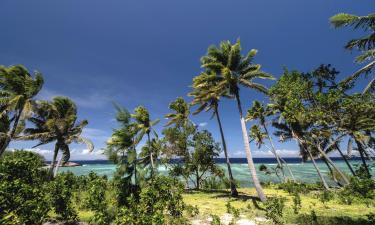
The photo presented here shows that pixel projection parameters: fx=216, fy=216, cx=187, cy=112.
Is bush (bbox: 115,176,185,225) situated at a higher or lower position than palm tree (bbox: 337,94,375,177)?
lower

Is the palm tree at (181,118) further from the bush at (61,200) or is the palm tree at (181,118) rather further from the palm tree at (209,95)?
the bush at (61,200)

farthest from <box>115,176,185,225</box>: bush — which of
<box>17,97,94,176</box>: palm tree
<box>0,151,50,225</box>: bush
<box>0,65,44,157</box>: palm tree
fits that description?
<box>17,97,94,176</box>: palm tree

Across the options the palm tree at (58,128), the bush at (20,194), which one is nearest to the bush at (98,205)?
the bush at (20,194)

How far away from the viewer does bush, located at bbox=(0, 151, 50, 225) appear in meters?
6.51

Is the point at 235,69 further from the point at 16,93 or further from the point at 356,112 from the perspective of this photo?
the point at 16,93

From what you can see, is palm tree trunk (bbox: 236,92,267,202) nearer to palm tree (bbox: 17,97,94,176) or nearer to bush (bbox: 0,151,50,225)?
bush (bbox: 0,151,50,225)

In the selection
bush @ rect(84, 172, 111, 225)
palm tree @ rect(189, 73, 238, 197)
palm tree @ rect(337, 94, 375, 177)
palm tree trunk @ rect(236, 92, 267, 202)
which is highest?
palm tree @ rect(189, 73, 238, 197)

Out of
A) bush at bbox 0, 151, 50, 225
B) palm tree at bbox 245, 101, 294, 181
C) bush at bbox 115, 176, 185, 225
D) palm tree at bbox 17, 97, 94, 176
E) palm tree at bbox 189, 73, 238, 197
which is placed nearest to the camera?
bush at bbox 115, 176, 185, 225

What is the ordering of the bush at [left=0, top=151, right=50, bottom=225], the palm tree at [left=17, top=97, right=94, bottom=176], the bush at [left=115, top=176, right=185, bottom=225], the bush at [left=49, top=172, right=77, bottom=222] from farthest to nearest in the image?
the palm tree at [left=17, top=97, right=94, bottom=176]
the bush at [left=49, top=172, right=77, bottom=222]
the bush at [left=0, top=151, right=50, bottom=225]
the bush at [left=115, top=176, right=185, bottom=225]

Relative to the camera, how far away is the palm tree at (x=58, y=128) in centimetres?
2381

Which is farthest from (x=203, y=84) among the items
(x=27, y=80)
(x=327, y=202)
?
(x=27, y=80)

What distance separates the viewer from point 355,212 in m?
11.9

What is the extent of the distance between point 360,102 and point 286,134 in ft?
50.0

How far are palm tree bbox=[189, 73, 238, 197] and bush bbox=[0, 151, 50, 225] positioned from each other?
498 inches
